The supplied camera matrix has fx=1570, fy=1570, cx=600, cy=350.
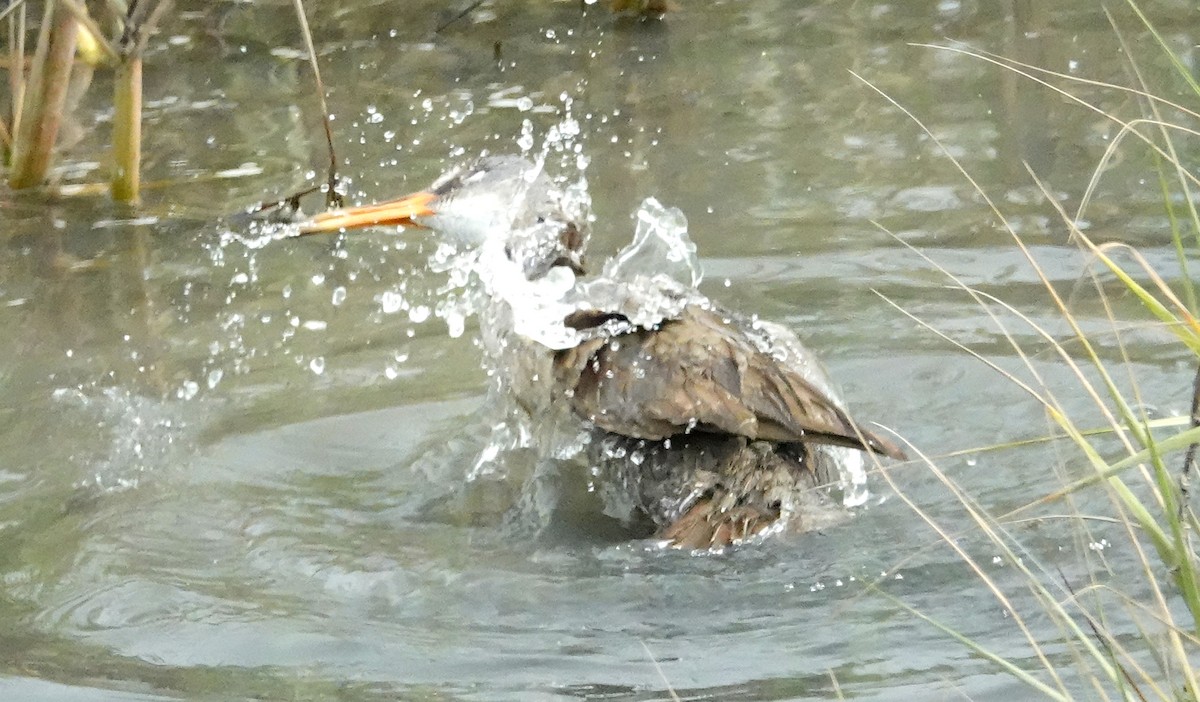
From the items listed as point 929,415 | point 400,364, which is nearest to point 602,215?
point 400,364

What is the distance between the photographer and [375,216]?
15.3 feet

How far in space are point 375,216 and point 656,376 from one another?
118 centimetres

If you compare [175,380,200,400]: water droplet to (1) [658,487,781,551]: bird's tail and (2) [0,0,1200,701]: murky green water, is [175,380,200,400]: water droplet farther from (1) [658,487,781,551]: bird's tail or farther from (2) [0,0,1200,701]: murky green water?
(1) [658,487,781,551]: bird's tail

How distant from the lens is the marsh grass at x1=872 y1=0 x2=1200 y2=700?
225 centimetres

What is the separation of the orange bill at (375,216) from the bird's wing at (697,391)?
0.89m

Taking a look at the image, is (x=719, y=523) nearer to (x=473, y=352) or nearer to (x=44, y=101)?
(x=473, y=352)

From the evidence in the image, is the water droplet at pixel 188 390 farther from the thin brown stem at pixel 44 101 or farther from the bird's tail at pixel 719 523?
the bird's tail at pixel 719 523

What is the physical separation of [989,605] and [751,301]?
1991 mm

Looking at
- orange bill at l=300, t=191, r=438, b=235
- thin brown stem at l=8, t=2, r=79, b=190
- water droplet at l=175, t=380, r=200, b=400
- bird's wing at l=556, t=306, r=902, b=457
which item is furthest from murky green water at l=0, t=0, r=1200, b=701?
orange bill at l=300, t=191, r=438, b=235

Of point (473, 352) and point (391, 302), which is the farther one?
point (391, 302)

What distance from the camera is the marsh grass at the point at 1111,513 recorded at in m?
2.25

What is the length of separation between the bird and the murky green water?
0.63 feet

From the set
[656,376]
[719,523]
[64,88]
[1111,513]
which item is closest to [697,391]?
[656,376]

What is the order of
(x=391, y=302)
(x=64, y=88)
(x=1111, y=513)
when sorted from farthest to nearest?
1. (x=64, y=88)
2. (x=391, y=302)
3. (x=1111, y=513)
